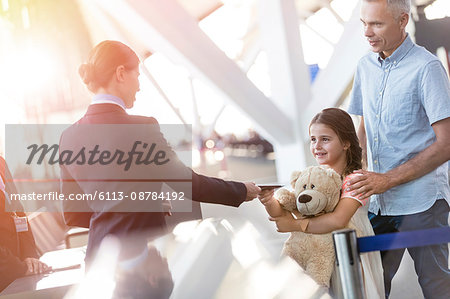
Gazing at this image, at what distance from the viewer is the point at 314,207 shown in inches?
55.6

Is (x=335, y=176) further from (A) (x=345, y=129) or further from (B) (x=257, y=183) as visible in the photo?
(B) (x=257, y=183)

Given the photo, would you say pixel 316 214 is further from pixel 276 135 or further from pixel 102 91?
pixel 276 135

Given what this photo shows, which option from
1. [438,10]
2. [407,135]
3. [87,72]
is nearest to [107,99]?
[87,72]

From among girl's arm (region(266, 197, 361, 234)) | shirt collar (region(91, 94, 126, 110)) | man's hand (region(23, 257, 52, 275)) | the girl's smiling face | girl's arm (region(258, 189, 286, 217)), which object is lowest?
man's hand (region(23, 257, 52, 275))

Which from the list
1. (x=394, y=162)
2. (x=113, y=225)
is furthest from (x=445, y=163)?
(x=113, y=225)

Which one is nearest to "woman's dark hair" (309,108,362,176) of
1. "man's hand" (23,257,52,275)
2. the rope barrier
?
the rope barrier

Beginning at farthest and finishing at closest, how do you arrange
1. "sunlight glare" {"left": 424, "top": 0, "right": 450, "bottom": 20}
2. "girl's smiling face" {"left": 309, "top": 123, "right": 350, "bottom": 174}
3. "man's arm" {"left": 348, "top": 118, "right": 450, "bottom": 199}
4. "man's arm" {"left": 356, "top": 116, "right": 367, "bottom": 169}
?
"sunlight glare" {"left": 424, "top": 0, "right": 450, "bottom": 20} < "man's arm" {"left": 356, "top": 116, "right": 367, "bottom": 169} < "girl's smiling face" {"left": 309, "top": 123, "right": 350, "bottom": 174} < "man's arm" {"left": 348, "top": 118, "right": 450, "bottom": 199}

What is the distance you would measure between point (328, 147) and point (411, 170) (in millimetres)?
239

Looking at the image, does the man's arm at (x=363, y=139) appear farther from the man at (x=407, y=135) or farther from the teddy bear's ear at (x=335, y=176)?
the teddy bear's ear at (x=335, y=176)

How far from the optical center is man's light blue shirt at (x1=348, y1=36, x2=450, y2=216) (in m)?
1.38

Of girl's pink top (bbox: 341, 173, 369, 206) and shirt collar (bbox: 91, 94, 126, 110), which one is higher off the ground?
shirt collar (bbox: 91, 94, 126, 110)

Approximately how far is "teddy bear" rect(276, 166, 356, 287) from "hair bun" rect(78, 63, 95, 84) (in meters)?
0.65

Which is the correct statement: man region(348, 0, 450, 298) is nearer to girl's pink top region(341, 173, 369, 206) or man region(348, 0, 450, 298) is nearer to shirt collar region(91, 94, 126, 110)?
girl's pink top region(341, 173, 369, 206)

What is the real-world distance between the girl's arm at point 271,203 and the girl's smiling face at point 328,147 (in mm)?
187
